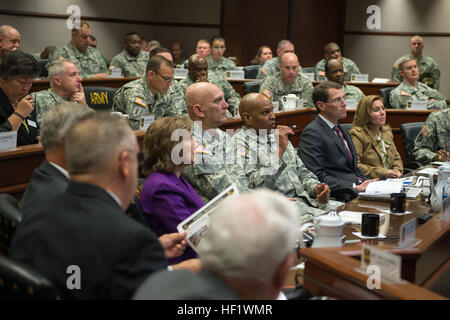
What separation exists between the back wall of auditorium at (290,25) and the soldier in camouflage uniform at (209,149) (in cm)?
691

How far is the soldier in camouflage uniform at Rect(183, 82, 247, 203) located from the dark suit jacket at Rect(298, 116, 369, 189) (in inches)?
33.4

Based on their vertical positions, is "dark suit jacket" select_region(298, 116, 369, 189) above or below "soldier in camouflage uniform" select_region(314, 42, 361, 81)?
below

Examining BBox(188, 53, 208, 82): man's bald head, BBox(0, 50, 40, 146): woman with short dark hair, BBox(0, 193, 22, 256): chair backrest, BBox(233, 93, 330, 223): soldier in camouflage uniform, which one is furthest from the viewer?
BBox(188, 53, 208, 82): man's bald head

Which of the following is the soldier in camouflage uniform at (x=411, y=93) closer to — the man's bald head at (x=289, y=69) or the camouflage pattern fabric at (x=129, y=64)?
the man's bald head at (x=289, y=69)

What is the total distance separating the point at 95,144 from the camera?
143cm

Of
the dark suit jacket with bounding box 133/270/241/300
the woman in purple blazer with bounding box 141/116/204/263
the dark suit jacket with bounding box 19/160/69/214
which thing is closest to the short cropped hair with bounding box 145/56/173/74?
the woman in purple blazer with bounding box 141/116/204/263

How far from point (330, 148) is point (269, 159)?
705 millimetres

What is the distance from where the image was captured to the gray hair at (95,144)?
1.43m

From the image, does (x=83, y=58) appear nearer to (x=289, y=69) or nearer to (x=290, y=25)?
(x=289, y=69)

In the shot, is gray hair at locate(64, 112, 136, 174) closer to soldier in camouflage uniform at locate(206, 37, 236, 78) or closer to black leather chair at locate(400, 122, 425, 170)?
black leather chair at locate(400, 122, 425, 170)

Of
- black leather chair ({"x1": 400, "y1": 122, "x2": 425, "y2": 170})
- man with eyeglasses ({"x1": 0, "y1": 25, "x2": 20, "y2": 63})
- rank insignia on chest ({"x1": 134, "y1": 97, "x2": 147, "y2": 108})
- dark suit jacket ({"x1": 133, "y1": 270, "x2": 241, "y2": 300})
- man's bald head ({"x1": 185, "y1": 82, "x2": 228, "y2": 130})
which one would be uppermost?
man with eyeglasses ({"x1": 0, "y1": 25, "x2": 20, "y2": 63})

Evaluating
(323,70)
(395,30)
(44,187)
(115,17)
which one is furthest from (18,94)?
(395,30)

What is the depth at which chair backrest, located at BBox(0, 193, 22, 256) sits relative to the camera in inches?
69.0

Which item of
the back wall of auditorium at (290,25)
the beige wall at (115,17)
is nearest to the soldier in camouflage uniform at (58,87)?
the beige wall at (115,17)
